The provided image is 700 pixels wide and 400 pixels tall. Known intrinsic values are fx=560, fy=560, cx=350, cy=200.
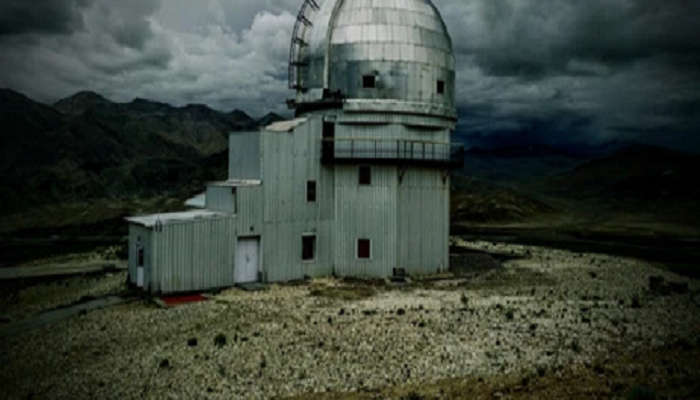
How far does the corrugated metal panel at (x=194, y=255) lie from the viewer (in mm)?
22828

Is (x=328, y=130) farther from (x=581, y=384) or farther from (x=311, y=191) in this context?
(x=581, y=384)

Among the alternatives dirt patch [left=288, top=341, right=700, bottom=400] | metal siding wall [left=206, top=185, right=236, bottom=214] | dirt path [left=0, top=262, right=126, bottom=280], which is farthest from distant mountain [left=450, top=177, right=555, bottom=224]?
dirt patch [left=288, top=341, right=700, bottom=400]

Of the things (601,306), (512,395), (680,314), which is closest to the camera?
(512,395)

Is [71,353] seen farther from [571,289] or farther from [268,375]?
[571,289]

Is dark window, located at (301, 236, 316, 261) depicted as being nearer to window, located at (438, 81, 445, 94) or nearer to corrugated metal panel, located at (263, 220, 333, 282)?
corrugated metal panel, located at (263, 220, 333, 282)

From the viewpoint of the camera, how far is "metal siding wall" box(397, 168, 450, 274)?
93.6 ft

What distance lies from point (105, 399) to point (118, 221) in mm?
64306

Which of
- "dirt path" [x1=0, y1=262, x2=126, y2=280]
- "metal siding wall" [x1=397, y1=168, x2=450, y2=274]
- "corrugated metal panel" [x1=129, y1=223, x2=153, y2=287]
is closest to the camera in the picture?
"corrugated metal panel" [x1=129, y1=223, x2=153, y2=287]

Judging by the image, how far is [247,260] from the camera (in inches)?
1017

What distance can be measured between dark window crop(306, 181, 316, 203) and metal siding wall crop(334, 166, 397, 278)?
1.20m

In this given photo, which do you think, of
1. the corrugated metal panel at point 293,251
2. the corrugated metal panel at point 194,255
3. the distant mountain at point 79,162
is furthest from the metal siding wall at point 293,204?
the distant mountain at point 79,162

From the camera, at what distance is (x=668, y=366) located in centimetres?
1366

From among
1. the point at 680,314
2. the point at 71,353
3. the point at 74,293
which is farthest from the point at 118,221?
the point at 680,314

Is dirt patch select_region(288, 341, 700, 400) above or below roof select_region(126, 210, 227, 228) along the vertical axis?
below
